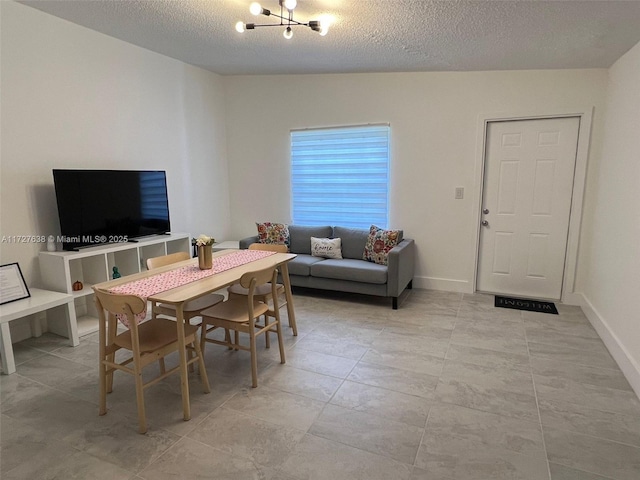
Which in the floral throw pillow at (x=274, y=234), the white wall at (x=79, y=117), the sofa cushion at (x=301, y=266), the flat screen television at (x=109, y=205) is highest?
the white wall at (x=79, y=117)

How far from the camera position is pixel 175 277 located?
249 cm

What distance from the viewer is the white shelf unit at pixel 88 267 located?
3096 millimetres

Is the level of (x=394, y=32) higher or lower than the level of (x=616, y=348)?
higher

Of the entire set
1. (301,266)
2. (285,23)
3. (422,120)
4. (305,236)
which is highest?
(285,23)

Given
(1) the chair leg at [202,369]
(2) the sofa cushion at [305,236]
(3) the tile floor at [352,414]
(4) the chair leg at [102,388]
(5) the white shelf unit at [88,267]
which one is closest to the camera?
(3) the tile floor at [352,414]

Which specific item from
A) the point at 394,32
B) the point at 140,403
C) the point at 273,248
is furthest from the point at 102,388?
the point at 394,32

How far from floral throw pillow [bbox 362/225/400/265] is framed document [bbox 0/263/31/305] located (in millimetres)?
3174

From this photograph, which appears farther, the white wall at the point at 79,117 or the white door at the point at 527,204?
the white door at the point at 527,204

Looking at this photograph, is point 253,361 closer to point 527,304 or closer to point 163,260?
point 163,260

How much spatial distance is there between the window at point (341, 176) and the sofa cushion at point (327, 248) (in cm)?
49

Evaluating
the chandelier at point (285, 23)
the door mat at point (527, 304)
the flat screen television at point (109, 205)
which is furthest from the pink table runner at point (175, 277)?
the door mat at point (527, 304)

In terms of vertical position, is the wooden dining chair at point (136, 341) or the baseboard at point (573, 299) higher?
the wooden dining chair at point (136, 341)

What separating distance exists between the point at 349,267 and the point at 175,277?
6.52 ft

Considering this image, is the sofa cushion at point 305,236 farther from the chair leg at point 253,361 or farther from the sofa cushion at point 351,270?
the chair leg at point 253,361
